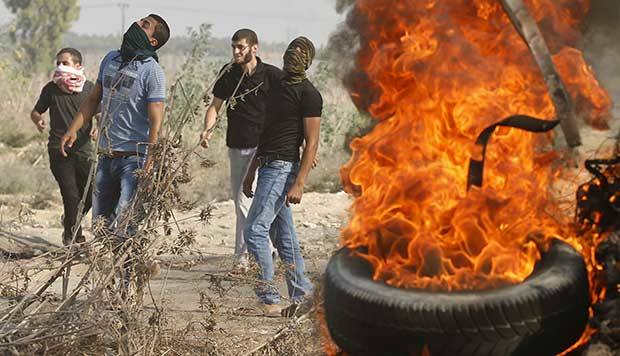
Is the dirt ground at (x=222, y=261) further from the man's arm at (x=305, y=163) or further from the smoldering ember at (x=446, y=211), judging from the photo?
the man's arm at (x=305, y=163)

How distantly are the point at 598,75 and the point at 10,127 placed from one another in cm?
1766

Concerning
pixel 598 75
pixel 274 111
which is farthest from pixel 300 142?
pixel 598 75

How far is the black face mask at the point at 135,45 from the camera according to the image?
739 centimetres

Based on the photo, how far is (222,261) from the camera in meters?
9.98

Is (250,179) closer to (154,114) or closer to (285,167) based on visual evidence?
(285,167)

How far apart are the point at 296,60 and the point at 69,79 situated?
4002 millimetres

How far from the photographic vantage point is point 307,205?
14172mm

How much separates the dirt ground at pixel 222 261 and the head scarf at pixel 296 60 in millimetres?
1167

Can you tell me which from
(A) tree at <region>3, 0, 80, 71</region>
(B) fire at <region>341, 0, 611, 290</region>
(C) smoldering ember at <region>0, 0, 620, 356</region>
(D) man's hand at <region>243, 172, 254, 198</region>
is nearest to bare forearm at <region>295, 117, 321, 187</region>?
(D) man's hand at <region>243, 172, 254, 198</region>

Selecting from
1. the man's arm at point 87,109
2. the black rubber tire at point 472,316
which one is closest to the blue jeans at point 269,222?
the man's arm at point 87,109

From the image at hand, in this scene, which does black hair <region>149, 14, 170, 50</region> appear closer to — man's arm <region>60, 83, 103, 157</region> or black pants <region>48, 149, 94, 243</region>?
man's arm <region>60, 83, 103, 157</region>

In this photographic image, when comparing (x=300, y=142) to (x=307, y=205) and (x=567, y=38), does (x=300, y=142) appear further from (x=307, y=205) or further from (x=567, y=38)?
(x=307, y=205)

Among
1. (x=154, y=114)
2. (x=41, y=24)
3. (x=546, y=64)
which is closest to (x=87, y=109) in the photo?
(x=154, y=114)

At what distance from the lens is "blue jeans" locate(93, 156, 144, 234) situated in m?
7.29
